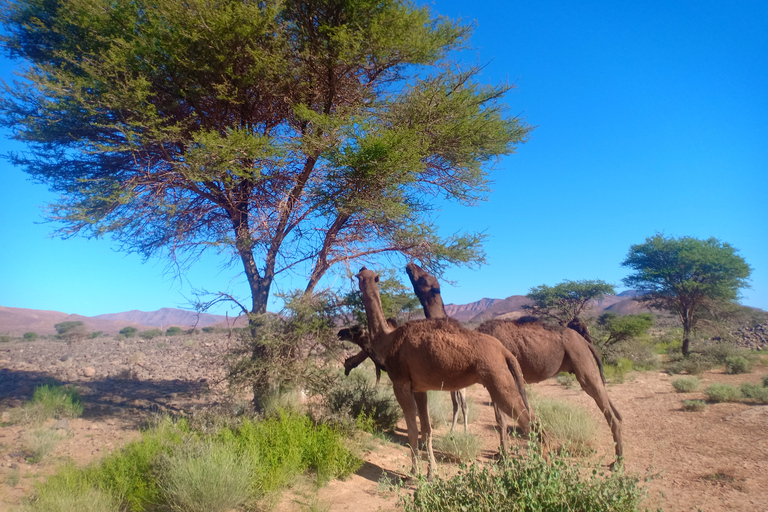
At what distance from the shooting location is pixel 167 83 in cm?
855

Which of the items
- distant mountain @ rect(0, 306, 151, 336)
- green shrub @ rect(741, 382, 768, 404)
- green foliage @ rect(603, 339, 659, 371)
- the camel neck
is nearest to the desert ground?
green shrub @ rect(741, 382, 768, 404)

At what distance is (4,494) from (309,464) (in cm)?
391

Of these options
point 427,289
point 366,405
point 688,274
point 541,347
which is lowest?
point 366,405

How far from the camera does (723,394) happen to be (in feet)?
36.2

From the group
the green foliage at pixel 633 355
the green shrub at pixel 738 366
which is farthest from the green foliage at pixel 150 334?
the green shrub at pixel 738 366

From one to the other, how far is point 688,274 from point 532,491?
2895 cm

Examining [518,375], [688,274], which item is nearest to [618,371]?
[688,274]

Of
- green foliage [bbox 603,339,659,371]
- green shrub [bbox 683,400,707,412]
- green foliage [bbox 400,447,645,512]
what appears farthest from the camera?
green foliage [bbox 603,339,659,371]

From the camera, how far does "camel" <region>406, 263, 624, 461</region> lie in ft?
21.2

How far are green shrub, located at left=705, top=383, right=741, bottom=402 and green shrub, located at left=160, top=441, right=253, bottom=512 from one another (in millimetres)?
12631

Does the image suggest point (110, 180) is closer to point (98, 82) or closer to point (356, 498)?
point (98, 82)

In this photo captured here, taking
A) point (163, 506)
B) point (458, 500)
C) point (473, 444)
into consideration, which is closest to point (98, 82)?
point (163, 506)

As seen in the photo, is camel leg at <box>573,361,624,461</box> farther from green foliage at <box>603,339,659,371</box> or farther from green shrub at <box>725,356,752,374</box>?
green shrub at <box>725,356,752,374</box>

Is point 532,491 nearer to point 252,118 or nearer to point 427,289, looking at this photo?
point 427,289
